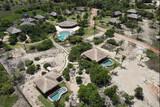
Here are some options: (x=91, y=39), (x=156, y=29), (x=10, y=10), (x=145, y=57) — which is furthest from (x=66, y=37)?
(x=10, y=10)

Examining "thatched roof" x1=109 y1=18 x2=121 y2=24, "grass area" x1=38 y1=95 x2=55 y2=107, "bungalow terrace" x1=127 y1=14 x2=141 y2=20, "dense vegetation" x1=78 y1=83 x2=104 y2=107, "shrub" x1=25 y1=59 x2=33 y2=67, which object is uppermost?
"bungalow terrace" x1=127 y1=14 x2=141 y2=20

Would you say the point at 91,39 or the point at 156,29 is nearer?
the point at 91,39

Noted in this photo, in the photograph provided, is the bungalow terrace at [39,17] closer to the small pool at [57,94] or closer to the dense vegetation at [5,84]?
the dense vegetation at [5,84]

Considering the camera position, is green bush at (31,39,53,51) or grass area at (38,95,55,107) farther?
green bush at (31,39,53,51)

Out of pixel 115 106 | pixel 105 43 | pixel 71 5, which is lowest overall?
pixel 115 106

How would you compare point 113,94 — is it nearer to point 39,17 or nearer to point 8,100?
point 8,100

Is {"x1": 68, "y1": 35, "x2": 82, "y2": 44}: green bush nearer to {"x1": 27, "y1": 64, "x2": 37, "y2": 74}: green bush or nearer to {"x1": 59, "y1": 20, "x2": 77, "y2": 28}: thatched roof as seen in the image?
{"x1": 59, "y1": 20, "x2": 77, "y2": 28}: thatched roof

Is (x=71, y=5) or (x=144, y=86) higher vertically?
(x=71, y=5)

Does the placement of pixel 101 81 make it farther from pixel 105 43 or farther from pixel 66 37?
pixel 66 37

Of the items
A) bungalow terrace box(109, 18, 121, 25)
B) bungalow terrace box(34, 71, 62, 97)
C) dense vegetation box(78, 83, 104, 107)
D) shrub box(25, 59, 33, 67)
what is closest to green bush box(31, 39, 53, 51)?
shrub box(25, 59, 33, 67)
